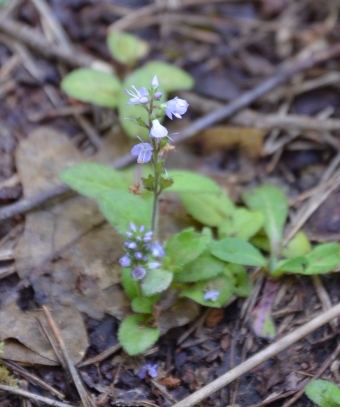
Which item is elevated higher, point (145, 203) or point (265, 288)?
point (145, 203)

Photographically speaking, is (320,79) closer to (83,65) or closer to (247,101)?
(247,101)

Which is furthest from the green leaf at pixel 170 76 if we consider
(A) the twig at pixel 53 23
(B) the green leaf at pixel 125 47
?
(A) the twig at pixel 53 23

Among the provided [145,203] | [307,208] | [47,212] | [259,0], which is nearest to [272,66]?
[259,0]

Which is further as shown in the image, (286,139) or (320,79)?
(320,79)

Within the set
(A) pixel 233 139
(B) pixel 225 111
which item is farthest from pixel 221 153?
(B) pixel 225 111

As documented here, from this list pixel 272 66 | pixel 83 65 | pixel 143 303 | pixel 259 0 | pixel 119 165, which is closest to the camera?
pixel 143 303

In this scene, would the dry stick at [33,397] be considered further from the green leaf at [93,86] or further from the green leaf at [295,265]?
the green leaf at [93,86]

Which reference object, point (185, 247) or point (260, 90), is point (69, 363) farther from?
point (260, 90)

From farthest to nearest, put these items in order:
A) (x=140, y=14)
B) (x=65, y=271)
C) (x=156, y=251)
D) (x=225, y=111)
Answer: (x=140, y=14) < (x=225, y=111) < (x=65, y=271) < (x=156, y=251)
